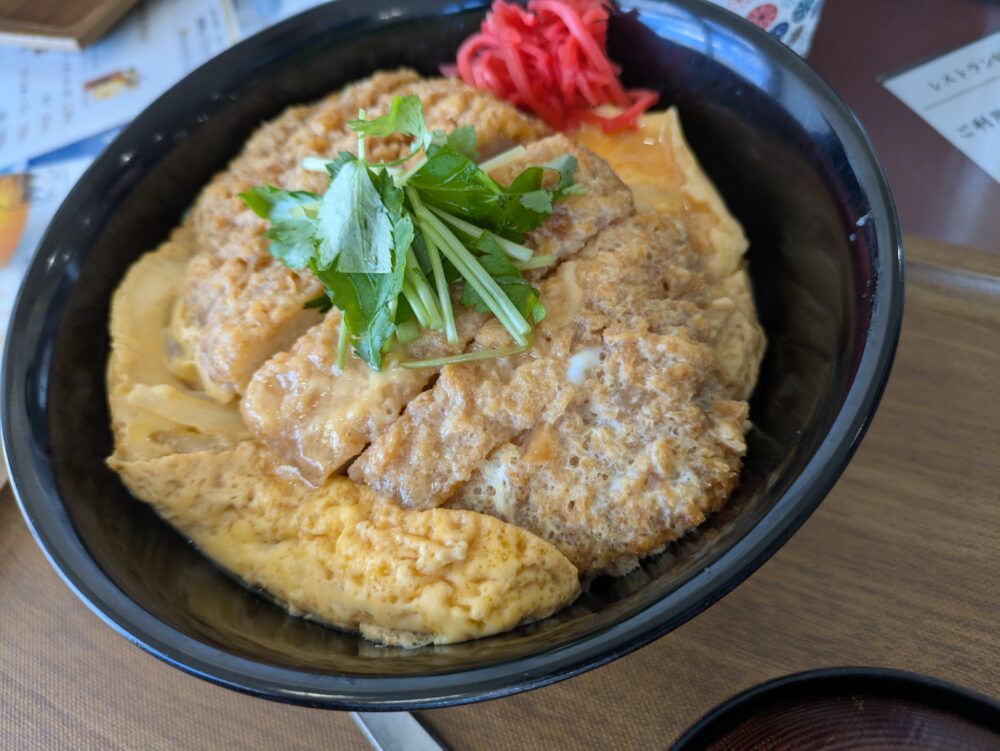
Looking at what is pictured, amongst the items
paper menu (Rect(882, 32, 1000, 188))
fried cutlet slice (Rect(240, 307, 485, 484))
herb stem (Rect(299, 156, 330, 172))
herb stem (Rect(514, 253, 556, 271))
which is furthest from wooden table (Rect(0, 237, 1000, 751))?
herb stem (Rect(299, 156, 330, 172))

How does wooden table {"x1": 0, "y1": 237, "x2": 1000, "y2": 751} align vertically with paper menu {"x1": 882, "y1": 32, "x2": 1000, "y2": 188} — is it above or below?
below

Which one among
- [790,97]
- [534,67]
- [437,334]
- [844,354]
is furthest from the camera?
[534,67]

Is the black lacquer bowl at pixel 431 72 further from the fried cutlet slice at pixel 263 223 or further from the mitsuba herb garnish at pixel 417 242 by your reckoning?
the mitsuba herb garnish at pixel 417 242

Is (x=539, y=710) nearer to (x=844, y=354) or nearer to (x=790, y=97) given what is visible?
(x=844, y=354)

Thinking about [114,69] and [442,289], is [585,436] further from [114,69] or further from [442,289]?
[114,69]

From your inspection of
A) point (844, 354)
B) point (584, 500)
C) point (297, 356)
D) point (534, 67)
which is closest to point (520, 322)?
point (584, 500)

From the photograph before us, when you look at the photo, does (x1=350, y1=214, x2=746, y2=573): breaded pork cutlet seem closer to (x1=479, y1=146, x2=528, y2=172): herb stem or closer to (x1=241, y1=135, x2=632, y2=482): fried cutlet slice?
(x1=241, y1=135, x2=632, y2=482): fried cutlet slice
